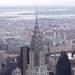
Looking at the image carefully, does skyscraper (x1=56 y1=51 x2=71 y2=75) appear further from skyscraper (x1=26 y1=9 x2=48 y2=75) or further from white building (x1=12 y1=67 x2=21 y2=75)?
skyscraper (x1=26 y1=9 x2=48 y2=75)

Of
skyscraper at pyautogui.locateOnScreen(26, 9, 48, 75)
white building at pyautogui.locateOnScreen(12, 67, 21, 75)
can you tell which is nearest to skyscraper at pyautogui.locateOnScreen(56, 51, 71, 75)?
white building at pyautogui.locateOnScreen(12, 67, 21, 75)

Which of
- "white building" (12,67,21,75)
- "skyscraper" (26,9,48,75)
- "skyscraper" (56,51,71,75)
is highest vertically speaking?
"skyscraper" (26,9,48,75)

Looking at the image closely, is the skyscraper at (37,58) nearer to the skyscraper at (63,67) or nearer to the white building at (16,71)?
the skyscraper at (63,67)

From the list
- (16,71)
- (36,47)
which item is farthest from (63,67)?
(36,47)

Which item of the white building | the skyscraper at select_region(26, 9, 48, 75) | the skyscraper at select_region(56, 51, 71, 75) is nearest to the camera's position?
the skyscraper at select_region(26, 9, 48, 75)

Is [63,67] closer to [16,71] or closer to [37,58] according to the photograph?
[16,71]

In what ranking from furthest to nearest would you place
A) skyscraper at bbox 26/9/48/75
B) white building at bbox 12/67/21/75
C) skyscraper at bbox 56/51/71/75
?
1. white building at bbox 12/67/21/75
2. skyscraper at bbox 56/51/71/75
3. skyscraper at bbox 26/9/48/75

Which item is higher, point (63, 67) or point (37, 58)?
point (37, 58)

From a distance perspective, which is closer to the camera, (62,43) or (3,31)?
(62,43)

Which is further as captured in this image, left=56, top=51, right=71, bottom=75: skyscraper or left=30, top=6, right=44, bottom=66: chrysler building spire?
left=56, top=51, right=71, bottom=75: skyscraper

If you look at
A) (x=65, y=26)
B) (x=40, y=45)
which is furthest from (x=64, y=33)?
(x=40, y=45)

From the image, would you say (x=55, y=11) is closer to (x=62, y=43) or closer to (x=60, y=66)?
(x=62, y=43)
